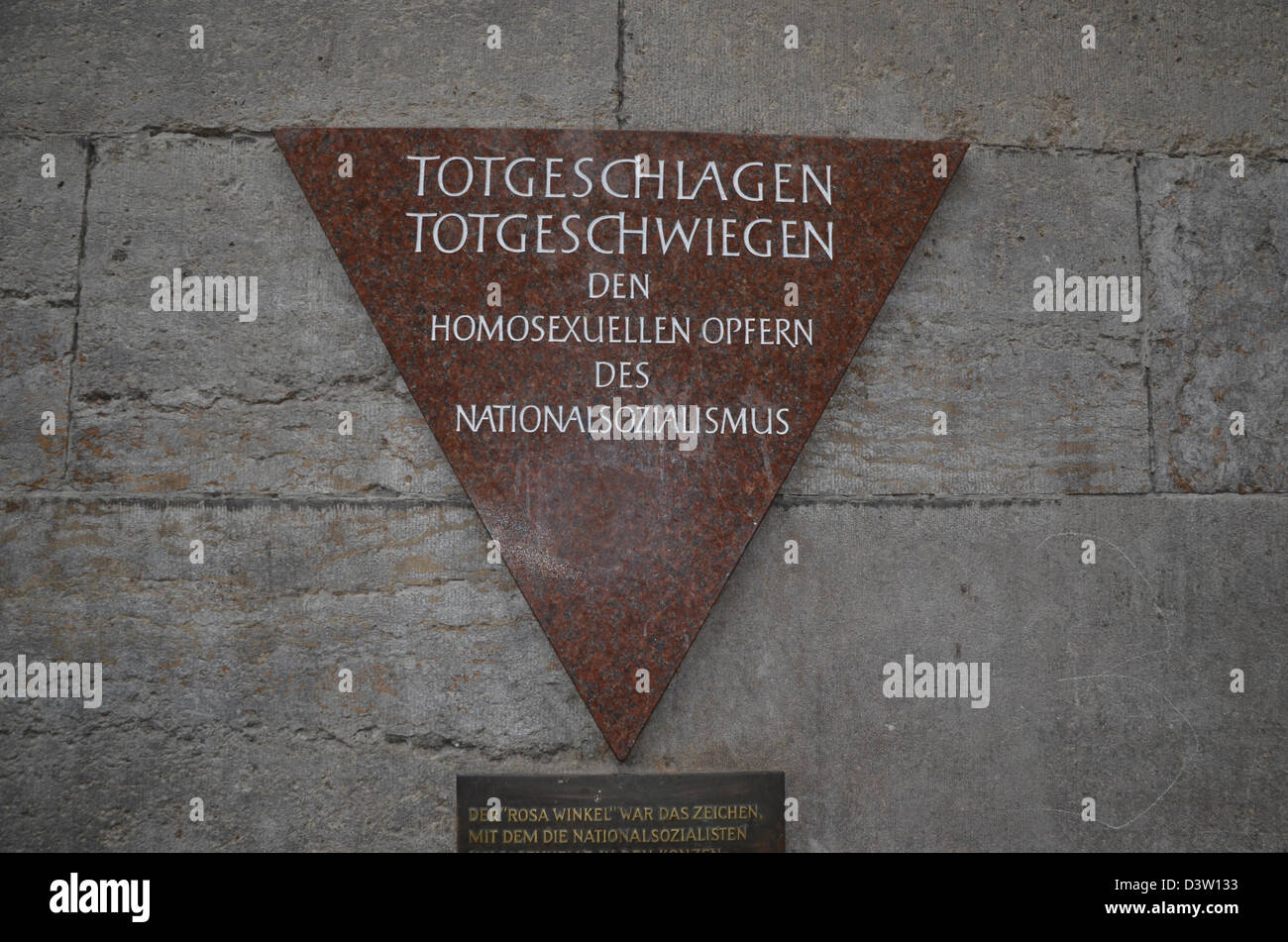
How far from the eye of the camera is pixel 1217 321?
8.50 feet

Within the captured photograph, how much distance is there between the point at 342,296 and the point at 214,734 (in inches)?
50.1

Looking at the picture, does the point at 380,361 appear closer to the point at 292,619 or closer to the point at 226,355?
the point at 226,355

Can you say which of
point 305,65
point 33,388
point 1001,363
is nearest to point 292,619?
point 33,388

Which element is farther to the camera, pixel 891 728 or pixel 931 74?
pixel 931 74

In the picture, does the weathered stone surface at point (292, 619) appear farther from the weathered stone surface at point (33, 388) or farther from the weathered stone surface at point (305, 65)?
the weathered stone surface at point (305, 65)

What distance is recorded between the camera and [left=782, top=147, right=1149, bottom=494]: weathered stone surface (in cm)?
252

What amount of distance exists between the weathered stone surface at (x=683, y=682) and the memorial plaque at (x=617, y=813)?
A: 0.18 ft

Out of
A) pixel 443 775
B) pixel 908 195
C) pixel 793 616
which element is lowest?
pixel 443 775

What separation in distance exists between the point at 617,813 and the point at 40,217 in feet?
7.77

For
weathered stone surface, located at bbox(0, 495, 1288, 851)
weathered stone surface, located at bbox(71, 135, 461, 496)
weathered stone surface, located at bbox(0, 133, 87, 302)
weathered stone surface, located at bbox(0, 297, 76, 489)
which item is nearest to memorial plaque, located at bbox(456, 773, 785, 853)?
weathered stone surface, located at bbox(0, 495, 1288, 851)

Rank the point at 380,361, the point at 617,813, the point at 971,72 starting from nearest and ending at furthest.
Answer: the point at 617,813
the point at 380,361
the point at 971,72

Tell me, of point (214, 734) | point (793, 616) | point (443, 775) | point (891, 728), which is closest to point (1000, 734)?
point (891, 728)

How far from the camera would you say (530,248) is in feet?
8.14
